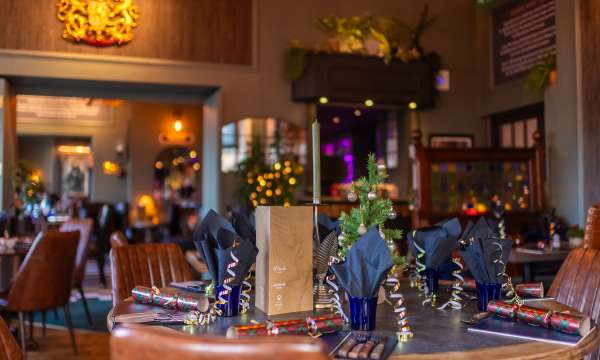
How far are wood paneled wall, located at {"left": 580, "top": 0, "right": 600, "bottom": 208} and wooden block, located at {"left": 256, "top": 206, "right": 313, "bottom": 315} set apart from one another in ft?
15.4

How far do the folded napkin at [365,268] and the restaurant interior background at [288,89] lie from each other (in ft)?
13.7

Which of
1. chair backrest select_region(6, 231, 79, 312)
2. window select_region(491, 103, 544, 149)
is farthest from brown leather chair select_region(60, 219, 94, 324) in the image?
window select_region(491, 103, 544, 149)

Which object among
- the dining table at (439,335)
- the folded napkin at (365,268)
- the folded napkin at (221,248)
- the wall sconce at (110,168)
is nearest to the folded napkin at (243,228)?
the folded napkin at (221,248)

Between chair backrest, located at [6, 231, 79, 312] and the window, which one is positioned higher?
the window

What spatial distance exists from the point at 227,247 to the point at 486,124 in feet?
21.3

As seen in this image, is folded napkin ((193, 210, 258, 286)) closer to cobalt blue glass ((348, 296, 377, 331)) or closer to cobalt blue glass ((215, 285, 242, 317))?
cobalt blue glass ((215, 285, 242, 317))

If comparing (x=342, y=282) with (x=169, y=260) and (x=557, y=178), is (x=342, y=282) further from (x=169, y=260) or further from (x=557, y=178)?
(x=557, y=178)

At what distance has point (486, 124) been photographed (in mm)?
7574

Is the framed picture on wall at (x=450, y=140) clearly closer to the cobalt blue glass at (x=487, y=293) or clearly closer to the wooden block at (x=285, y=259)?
the cobalt blue glass at (x=487, y=293)

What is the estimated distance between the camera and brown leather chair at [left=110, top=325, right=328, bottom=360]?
2.83 ft

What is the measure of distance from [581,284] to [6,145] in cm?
584

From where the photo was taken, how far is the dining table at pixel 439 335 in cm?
128

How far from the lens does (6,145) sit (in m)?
6.08

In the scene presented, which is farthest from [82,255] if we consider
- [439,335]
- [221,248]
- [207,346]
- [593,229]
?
[207,346]
